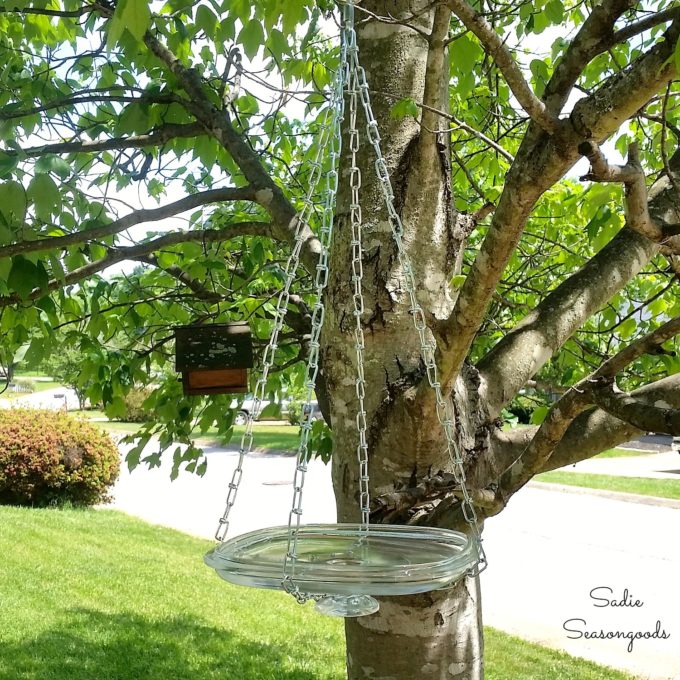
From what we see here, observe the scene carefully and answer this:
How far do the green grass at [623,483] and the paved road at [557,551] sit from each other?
63 centimetres

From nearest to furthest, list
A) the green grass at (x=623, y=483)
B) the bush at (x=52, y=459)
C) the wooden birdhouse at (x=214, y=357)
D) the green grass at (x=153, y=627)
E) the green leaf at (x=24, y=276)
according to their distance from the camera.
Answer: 1. the green leaf at (x=24, y=276)
2. the wooden birdhouse at (x=214, y=357)
3. the green grass at (x=153, y=627)
4. the bush at (x=52, y=459)
5. the green grass at (x=623, y=483)

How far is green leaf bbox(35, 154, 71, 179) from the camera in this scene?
6.37ft

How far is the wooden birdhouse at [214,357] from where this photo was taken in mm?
3461

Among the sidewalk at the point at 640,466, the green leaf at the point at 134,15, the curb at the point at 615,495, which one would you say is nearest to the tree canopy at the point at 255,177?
the green leaf at the point at 134,15

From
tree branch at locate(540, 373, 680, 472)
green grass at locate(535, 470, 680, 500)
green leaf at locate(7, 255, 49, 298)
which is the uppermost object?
green leaf at locate(7, 255, 49, 298)

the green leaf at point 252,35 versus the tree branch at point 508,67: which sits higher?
the green leaf at point 252,35

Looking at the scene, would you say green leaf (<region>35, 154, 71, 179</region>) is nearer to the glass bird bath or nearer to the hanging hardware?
the hanging hardware

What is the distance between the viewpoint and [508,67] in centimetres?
156

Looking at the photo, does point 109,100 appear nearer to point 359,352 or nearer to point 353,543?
point 359,352

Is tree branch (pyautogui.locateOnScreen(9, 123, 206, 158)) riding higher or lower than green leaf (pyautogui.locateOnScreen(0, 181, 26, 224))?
higher

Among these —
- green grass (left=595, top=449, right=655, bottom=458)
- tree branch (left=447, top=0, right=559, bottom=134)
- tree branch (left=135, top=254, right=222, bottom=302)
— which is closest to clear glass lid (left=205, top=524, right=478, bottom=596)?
tree branch (left=447, top=0, right=559, bottom=134)

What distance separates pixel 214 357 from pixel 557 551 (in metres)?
6.45

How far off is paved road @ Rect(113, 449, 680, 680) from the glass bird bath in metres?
4.09

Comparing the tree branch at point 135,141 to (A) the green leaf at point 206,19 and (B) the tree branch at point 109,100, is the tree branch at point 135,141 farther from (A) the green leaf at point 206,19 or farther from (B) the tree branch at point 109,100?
(A) the green leaf at point 206,19
